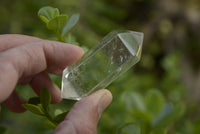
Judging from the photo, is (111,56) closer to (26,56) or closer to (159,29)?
(26,56)

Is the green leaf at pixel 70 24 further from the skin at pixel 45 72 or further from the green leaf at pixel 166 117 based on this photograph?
the green leaf at pixel 166 117

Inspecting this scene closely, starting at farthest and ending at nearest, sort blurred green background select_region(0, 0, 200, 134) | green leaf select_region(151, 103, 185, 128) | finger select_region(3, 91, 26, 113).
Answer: finger select_region(3, 91, 26, 113)
blurred green background select_region(0, 0, 200, 134)
green leaf select_region(151, 103, 185, 128)

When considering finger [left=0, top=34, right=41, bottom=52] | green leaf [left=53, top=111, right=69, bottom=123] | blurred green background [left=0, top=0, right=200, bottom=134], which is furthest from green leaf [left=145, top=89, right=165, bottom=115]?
finger [left=0, top=34, right=41, bottom=52]

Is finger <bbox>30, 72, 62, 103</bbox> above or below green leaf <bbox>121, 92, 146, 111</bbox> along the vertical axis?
below

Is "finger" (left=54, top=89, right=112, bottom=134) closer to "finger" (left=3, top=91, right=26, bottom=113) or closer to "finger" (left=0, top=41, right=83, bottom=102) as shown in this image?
"finger" (left=0, top=41, right=83, bottom=102)

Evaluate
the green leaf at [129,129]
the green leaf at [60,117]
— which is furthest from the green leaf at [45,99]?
the green leaf at [129,129]

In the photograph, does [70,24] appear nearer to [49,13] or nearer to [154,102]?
[49,13]

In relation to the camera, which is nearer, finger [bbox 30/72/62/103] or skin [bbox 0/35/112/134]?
skin [bbox 0/35/112/134]

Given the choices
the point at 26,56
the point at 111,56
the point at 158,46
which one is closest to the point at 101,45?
the point at 111,56
